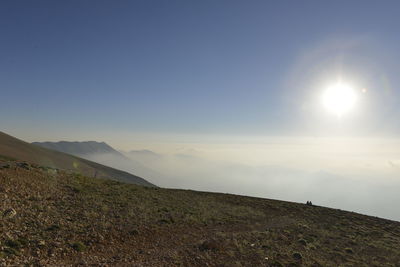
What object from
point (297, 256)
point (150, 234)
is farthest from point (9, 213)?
point (297, 256)

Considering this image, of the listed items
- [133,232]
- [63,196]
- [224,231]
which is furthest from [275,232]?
[63,196]

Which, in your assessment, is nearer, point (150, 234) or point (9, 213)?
point (9, 213)

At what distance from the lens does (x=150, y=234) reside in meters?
17.4

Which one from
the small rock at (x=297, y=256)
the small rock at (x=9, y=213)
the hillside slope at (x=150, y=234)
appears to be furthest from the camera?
the small rock at (x=297, y=256)

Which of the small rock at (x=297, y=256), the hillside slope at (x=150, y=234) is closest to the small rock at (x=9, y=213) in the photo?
the hillside slope at (x=150, y=234)

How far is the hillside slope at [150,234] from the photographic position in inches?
496

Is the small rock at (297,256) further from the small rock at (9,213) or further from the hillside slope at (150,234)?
the small rock at (9,213)

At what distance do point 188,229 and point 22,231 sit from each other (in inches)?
457

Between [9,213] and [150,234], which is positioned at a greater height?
[9,213]

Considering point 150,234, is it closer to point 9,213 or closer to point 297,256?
point 9,213

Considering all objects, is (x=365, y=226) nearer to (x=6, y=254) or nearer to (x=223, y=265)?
(x=223, y=265)

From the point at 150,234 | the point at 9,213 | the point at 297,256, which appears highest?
the point at 297,256

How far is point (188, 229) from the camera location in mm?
20125

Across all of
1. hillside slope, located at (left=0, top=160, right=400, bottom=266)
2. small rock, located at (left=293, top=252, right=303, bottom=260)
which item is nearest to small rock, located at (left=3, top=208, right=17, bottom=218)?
hillside slope, located at (left=0, top=160, right=400, bottom=266)
